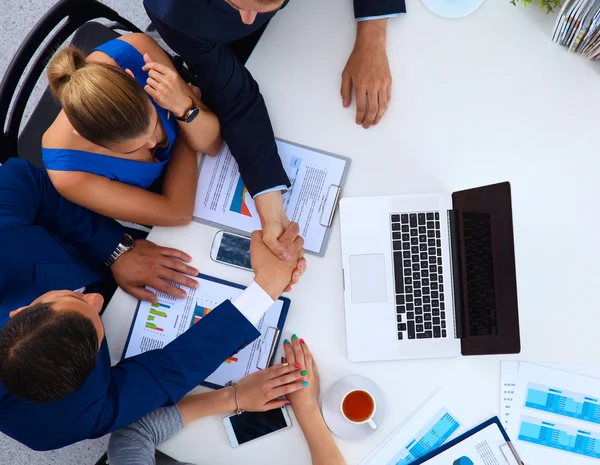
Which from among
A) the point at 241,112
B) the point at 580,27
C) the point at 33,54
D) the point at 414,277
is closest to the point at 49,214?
the point at 33,54

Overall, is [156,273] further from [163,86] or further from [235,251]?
[163,86]

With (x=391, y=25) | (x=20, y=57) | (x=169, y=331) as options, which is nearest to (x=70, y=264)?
(x=169, y=331)

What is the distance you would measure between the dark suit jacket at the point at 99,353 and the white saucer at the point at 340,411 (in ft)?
0.80

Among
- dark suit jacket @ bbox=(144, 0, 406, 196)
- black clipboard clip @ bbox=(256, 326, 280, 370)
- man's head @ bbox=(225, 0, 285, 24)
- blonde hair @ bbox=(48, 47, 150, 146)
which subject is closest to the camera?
man's head @ bbox=(225, 0, 285, 24)

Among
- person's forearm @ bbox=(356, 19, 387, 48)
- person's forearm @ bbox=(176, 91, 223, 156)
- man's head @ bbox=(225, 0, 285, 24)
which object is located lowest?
person's forearm @ bbox=(176, 91, 223, 156)

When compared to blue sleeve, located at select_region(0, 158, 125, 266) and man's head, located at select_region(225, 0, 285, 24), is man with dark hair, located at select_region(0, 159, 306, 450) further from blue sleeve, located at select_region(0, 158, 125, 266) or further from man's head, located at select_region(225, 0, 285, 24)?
man's head, located at select_region(225, 0, 285, 24)

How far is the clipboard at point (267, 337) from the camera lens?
1.26 meters

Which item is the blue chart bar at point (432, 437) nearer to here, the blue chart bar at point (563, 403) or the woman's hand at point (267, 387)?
the blue chart bar at point (563, 403)

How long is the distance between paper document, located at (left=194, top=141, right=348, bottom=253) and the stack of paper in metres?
0.57

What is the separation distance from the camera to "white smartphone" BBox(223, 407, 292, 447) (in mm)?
1243

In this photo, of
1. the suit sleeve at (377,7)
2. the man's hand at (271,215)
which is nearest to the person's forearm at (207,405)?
the man's hand at (271,215)

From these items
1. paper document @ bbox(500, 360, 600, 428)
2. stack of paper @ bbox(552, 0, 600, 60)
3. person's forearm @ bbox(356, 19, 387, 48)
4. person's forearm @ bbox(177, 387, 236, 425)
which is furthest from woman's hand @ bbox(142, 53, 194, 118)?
paper document @ bbox(500, 360, 600, 428)

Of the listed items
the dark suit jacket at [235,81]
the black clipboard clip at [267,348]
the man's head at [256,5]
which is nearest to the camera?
the man's head at [256,5]

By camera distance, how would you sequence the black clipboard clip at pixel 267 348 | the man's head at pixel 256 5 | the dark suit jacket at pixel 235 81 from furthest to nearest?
the black clipboard clip at pixel 267 348, the dark suit jacket at pixel 235 81, the man's head at pixel 256 5
